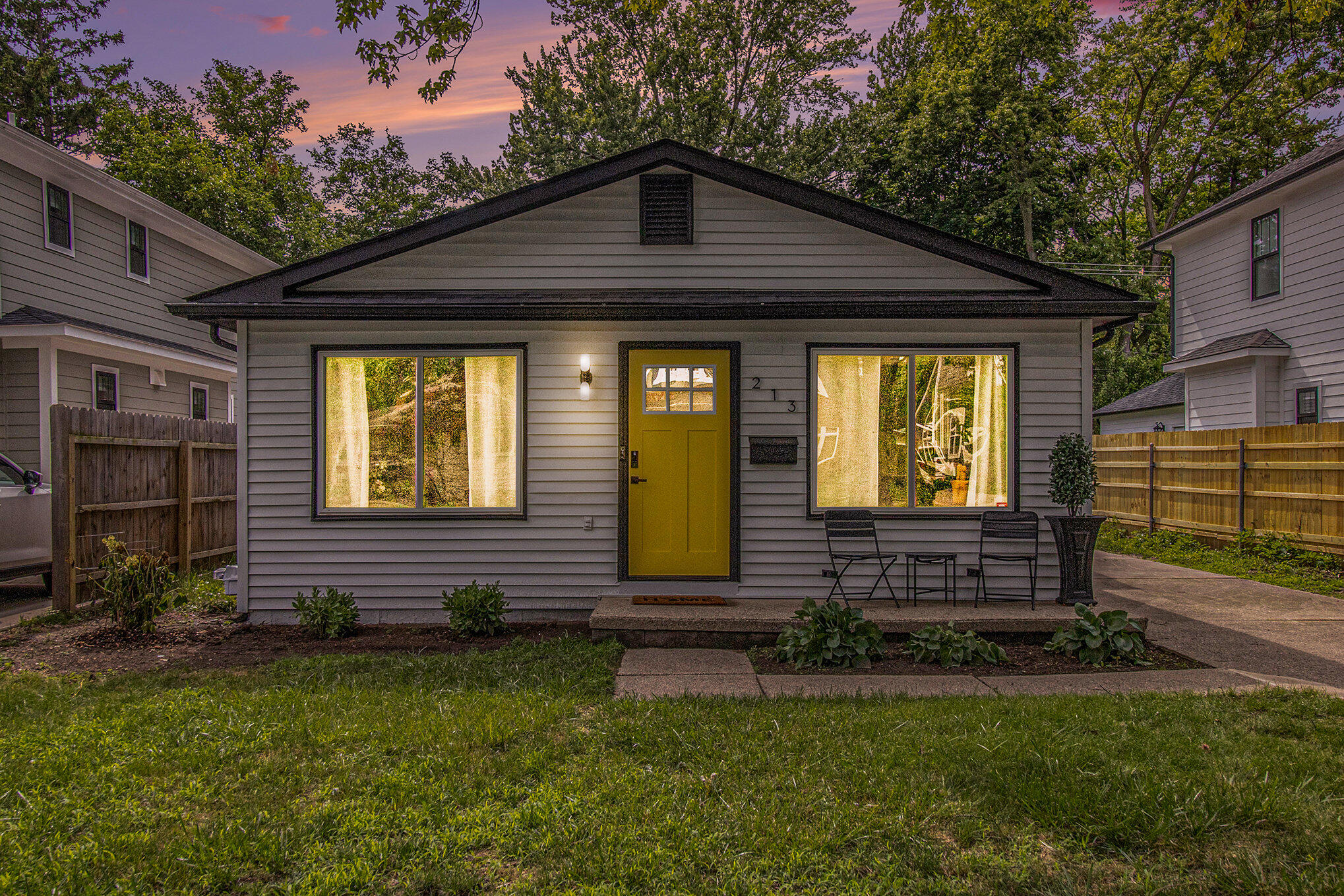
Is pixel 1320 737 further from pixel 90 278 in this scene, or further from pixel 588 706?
pixel 90 278

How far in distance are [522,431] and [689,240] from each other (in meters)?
2.49

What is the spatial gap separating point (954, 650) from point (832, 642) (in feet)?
3.07

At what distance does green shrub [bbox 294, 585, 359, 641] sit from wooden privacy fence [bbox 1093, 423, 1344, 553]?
37.4 feet

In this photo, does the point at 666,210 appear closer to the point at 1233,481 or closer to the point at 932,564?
the point at 932,564

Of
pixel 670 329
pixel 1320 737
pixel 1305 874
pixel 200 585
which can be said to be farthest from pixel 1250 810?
pixel 200 585

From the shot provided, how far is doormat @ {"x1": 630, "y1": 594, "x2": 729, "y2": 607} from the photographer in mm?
6086

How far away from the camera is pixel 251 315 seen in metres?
6.28

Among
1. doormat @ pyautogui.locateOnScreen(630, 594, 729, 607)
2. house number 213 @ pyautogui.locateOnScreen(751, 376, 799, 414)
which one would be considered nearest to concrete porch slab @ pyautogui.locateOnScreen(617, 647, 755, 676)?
doormat @ pyautogui.locateOnScreen(630, 594, 729, 607)

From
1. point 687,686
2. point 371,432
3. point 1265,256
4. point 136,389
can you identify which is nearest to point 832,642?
point 687,686

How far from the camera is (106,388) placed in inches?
427

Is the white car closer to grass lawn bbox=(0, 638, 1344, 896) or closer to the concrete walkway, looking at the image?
grass lawn bbox=(0, 638, 1344, 896)

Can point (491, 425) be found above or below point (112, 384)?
below

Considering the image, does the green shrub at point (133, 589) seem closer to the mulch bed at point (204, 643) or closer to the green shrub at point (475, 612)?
the mulch bed at point (204, 643)

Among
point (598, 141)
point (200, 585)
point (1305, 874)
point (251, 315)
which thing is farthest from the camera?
point (598, 141)
